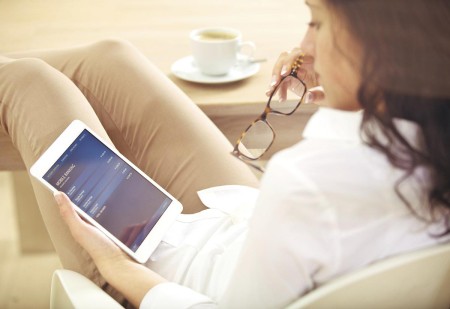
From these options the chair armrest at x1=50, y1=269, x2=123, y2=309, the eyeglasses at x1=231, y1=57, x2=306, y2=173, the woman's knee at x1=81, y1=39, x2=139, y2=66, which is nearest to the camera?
the chair armrest at x1=50, y1=269, x2=123, y2=309

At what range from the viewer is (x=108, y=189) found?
0.86 metres

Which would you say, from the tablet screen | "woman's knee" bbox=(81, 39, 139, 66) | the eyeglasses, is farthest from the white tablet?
"woman's knee" bbox=(81, 39, 139, 66)

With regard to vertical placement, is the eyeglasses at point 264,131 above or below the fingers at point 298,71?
below

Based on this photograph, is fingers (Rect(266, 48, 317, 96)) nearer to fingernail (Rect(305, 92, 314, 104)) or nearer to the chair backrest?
fingernail (Rect(305, 92, 314, 104))

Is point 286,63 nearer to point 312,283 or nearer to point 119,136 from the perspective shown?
point 119,136

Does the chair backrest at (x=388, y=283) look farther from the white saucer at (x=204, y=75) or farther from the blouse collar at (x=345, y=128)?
the white saucer at (x=204, y=75)

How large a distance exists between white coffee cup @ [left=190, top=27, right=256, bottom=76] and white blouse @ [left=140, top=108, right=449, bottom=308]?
1.97ft

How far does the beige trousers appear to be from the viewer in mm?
952

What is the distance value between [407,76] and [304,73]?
0.49 meters

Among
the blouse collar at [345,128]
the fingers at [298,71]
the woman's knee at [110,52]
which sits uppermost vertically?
the blouse collar at [345,128]

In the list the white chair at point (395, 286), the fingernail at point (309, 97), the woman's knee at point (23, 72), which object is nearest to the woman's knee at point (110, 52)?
the woman's knee at point (23, 72)

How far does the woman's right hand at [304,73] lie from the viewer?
96 centimetres

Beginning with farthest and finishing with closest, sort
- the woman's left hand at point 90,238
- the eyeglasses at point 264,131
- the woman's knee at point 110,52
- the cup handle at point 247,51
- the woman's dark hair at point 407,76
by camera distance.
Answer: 1. the cup handle at point 247,51
2. the woman's knee at point 110,52
3. the eyeglasses at point 264,131
4. the woman's left hand at point 90,238
5. the woman's dark hair at point 407,76

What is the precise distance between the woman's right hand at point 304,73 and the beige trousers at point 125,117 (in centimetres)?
16
